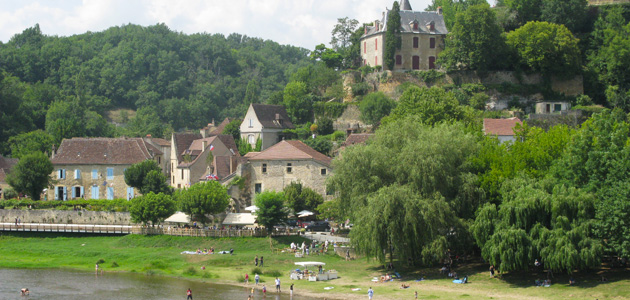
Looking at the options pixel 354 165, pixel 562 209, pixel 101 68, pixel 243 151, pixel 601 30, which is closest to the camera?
pixel 562 209

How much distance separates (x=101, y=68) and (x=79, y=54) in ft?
25.2

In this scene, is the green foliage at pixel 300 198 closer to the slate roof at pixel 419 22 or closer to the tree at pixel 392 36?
the tree at pixel 392 36

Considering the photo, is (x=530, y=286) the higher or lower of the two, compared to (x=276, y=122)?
lower

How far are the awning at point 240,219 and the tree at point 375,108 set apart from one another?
2363cm

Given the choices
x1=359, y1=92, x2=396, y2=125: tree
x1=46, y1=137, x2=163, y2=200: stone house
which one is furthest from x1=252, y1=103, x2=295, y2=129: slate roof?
x1=46, y1=137, x2=163, y2=200: stone house

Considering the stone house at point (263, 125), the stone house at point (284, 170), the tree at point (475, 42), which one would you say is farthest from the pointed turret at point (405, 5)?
the stone house at point (284, 170)

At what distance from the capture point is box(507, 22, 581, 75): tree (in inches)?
3182

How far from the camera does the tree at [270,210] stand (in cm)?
5441

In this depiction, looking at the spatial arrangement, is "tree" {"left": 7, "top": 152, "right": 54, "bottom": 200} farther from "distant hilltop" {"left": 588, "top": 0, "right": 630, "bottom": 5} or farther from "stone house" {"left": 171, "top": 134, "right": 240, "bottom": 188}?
"distant hilltop" {"left": 588, "top": 0, "right": 630, "bottom": 5}

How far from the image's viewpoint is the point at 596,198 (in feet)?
133

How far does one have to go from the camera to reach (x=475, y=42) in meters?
80.6

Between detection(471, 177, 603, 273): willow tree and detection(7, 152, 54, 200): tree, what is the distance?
40.7 metres

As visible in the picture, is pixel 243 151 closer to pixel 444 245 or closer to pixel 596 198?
pixel 444 245

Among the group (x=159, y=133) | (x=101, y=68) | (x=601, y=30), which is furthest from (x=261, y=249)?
(x=101, y=68)
